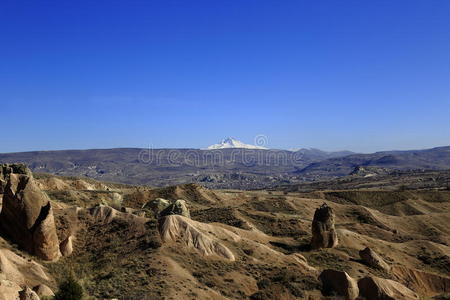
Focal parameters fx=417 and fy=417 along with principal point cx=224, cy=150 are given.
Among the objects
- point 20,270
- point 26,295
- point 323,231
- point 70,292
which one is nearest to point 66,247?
point 20,270

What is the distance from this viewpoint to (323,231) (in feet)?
163

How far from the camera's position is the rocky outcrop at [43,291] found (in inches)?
1076

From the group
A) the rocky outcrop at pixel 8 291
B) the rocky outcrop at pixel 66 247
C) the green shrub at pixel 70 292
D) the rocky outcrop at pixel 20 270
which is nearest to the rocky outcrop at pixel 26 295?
the rocky outcrop at pixel 8 291

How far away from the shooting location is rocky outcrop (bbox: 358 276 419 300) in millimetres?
34375

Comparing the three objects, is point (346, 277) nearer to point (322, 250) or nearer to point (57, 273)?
point (322, 250)

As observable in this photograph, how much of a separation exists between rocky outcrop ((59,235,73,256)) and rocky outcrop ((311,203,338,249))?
89.6 ft

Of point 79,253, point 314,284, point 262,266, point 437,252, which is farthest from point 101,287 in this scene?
point 437,252

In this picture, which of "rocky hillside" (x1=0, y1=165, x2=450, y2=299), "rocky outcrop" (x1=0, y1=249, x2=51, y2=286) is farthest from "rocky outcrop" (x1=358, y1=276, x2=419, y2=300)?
"rocky outcrop" (x1=0, y1=249, x2=51, y2=286)

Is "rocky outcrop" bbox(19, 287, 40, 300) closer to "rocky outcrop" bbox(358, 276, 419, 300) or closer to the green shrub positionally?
the green shrub

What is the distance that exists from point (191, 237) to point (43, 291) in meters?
15.4

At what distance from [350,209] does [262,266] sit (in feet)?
174

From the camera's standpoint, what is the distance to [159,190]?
94.4 m

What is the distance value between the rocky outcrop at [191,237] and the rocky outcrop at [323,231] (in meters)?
14.1

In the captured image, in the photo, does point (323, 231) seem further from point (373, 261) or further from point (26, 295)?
point (26, 295)
